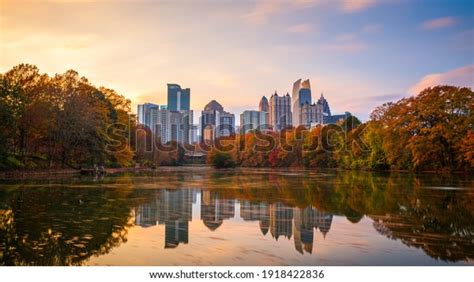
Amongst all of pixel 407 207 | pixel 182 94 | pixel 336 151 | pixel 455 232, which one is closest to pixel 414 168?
pixel 336 151

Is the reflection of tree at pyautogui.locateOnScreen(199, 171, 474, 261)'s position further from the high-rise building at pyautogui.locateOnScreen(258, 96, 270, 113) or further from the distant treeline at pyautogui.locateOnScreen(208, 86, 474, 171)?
the high-rise building at pyautogui.locateOnScreen(258, 96, 270, 113)

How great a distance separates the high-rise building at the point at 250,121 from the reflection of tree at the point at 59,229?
7489cm

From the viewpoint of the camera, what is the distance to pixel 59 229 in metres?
9.06

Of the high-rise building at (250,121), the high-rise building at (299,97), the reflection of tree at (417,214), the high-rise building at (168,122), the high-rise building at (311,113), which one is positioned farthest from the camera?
the high-rise building at (168,122)

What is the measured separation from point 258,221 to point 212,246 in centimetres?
296

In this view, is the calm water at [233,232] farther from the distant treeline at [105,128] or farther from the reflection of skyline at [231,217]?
the distant treeline at [105,128]

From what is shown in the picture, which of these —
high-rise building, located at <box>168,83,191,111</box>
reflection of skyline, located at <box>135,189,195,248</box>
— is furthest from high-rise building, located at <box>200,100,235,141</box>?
reflection of skyline, located at <box>135,189,195,248</box>

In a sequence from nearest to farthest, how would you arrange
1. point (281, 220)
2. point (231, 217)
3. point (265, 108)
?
point (281, 220) → point (231, 217) → point (265, 108)

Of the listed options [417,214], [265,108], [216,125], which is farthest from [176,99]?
[417,214]

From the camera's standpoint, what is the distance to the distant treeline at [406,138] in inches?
1495

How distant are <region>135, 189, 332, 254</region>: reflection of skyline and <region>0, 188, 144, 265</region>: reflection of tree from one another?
847 millimetres

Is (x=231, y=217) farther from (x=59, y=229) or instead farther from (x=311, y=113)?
(x=311, y=113)

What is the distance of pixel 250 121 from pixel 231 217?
3286 inches

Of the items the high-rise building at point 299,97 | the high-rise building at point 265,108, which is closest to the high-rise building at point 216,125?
the high-rise building at point 265,108
